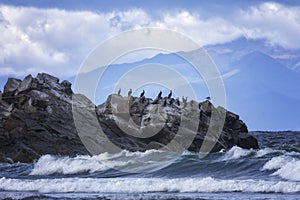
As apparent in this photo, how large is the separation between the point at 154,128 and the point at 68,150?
904 cm

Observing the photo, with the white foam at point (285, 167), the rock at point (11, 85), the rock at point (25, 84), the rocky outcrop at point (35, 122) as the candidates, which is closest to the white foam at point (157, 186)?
the white foam at point (285, 167)

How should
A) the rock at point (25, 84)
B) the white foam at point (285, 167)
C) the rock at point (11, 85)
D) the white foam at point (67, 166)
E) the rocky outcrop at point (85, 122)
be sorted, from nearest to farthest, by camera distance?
the white foam at point (285, 167) → the white foam at point (67, 166) → the rocky outcrop at point (85, 122) → the rock at point (25, 84) → the rock at point (11, 85)

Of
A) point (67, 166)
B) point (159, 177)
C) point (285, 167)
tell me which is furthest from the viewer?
point (67, 166)

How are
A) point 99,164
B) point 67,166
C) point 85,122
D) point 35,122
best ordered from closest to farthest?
point 99,164, point 67,166, point 35,122, point 85,122

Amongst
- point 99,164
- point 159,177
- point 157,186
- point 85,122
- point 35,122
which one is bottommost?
point 157,186

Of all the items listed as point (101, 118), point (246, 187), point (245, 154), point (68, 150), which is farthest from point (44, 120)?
point (246, 187)

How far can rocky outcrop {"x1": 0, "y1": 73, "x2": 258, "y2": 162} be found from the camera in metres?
38.2

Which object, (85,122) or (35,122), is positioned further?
(85,122)

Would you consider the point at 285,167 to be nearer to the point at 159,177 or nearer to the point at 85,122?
the point at 159,177

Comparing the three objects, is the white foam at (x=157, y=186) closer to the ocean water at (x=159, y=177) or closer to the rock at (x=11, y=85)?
the ocean water at (x=159, y=177)

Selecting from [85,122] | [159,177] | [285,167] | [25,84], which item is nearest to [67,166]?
[159,177]

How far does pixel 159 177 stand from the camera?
26.0 metres

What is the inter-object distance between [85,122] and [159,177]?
59.5ft

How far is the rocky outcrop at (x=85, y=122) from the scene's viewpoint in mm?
38250
